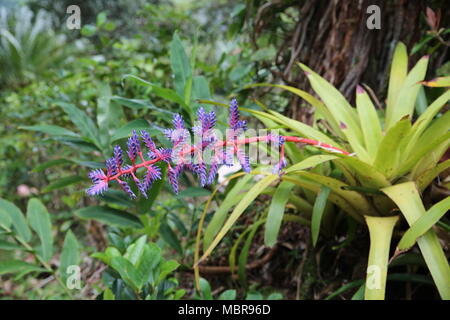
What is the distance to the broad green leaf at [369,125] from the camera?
3.31 ft

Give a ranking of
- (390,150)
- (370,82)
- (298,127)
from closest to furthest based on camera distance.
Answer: (390,150), (298,127), (370,82)

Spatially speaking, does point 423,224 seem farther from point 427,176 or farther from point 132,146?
point 132,146

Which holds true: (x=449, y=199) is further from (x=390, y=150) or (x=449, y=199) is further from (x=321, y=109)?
(x=321, y=109)

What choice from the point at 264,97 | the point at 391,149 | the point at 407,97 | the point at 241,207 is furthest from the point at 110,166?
the point at 264,97

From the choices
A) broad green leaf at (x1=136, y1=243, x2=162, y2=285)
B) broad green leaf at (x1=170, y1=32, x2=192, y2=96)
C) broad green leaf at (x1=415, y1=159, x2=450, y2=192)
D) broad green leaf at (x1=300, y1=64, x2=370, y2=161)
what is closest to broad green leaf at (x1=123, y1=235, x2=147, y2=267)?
broad green leaf at (x1=136, y1=243, x2=162, y2=285)

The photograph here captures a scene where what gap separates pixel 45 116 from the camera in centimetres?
245

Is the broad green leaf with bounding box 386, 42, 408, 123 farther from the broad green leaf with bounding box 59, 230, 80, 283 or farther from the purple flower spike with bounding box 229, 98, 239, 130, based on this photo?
the broad green leaf with bounding box 59, 230, 80, 283

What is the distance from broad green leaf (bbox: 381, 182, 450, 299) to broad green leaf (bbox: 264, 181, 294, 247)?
26 cm

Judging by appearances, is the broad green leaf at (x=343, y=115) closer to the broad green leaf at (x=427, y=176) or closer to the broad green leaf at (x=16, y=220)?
the broad green leaf at (x=427, y=176)

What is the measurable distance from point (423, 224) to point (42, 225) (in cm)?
114

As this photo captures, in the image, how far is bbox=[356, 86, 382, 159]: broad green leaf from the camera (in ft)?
3.31

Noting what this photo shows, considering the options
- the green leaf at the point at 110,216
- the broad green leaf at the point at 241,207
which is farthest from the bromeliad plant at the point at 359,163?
the green leaf at the point at 110,216

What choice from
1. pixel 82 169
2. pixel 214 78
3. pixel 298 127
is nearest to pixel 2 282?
pixel 82 169
